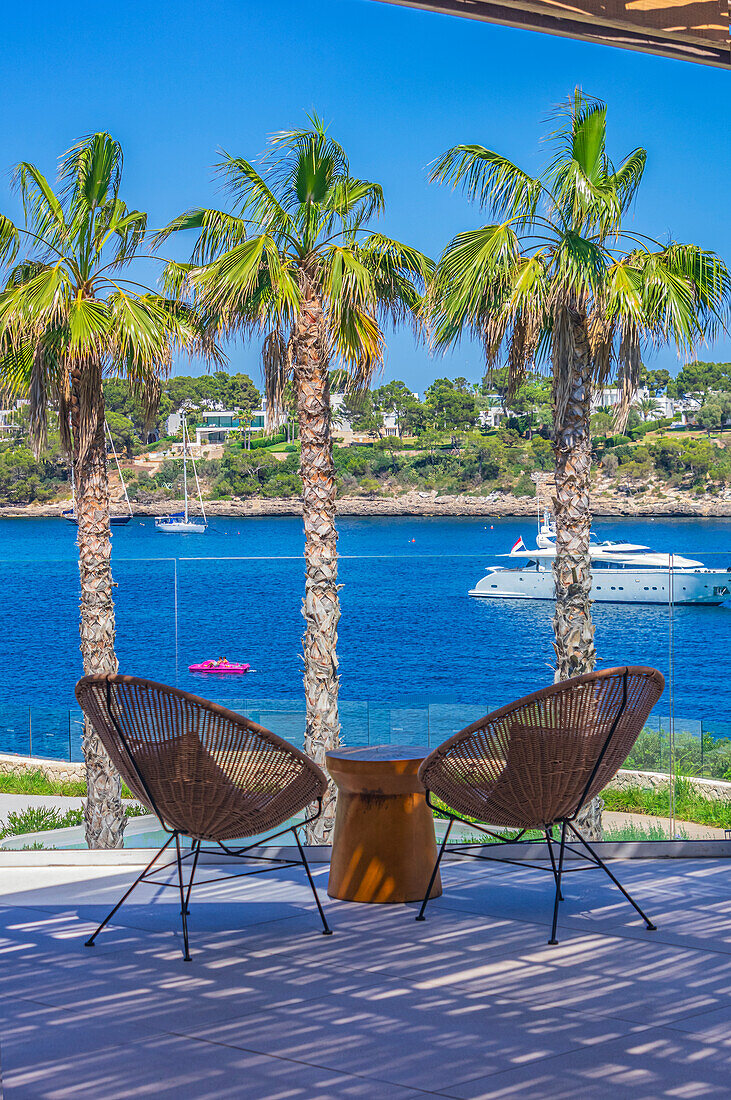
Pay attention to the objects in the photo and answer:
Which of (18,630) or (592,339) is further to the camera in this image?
(18,630)

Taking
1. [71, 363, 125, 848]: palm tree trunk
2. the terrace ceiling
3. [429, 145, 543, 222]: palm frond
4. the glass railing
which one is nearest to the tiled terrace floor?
the glass railing

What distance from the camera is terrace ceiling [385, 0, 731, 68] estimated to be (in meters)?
1.81

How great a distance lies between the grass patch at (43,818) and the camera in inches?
469

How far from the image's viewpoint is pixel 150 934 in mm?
3156

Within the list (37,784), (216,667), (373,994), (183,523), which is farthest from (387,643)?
(373,994)

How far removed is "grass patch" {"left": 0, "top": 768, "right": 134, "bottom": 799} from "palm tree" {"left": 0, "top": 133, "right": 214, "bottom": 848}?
2181 millimetres

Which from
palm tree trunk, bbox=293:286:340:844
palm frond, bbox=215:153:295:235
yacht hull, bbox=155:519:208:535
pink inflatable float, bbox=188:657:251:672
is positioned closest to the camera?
palm tree trunk, bbox=293:286:340:844

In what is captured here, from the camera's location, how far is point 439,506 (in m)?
41.8

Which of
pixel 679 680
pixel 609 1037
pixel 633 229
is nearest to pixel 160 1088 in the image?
pixel 609 1037

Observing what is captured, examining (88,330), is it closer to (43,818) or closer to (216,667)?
(43,818)

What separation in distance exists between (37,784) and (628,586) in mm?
6514

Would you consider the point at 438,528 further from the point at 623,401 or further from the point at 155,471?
the point at 623,401

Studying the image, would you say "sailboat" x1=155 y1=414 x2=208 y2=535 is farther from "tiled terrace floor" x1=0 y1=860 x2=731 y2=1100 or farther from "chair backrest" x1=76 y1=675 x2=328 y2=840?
"chair backrest" x1=76 y1=675 x2=328 y2=840

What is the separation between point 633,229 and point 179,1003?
7940 mm
